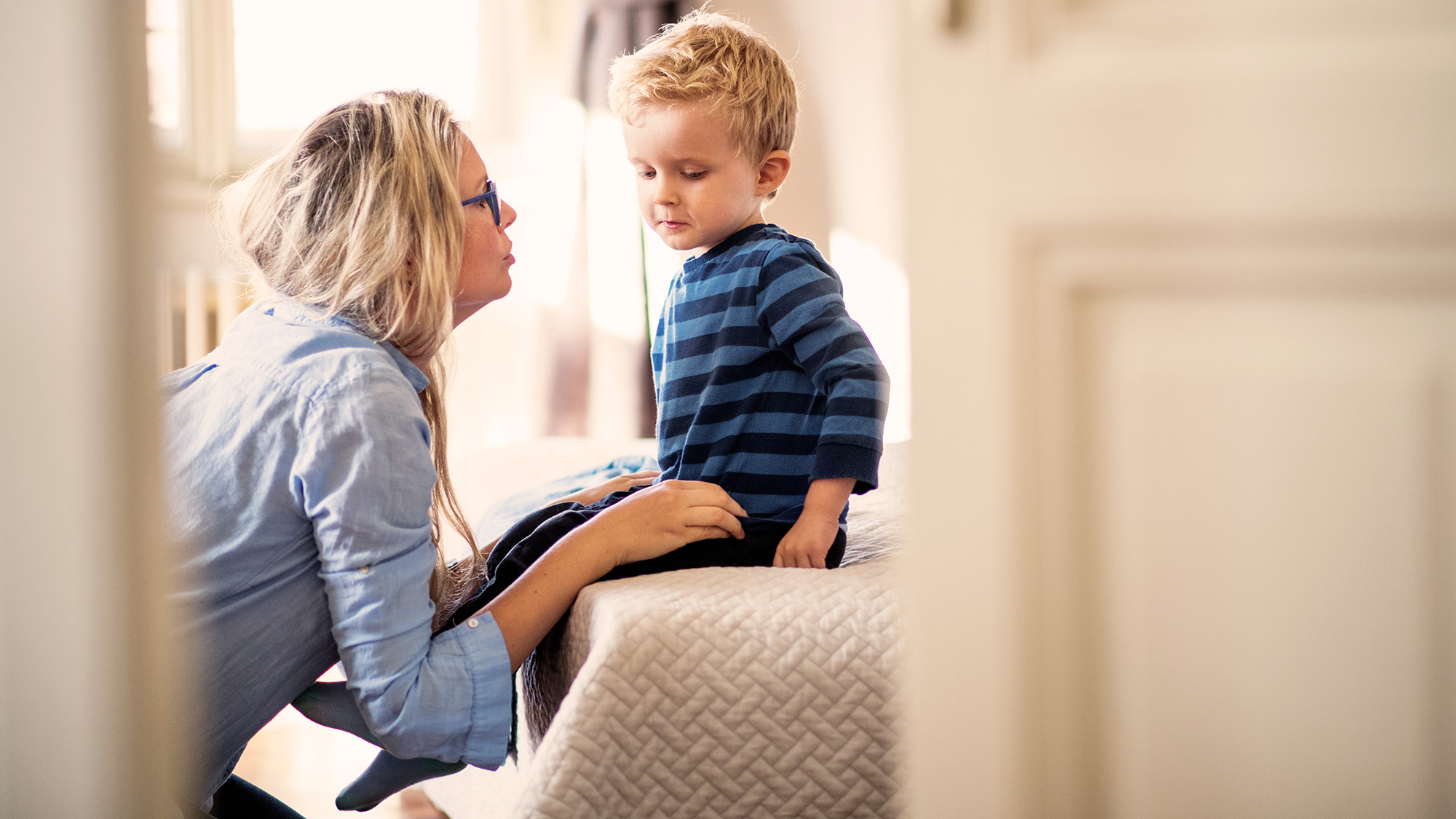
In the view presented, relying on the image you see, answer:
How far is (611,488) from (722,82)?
52 cm

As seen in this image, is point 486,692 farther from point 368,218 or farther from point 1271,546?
point 1271,546

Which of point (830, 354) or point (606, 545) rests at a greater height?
point (830, 354)

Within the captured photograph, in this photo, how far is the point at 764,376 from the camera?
1.19m

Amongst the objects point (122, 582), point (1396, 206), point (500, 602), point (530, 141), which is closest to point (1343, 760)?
point (1396, 206)

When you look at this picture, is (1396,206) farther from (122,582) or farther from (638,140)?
(638,140)

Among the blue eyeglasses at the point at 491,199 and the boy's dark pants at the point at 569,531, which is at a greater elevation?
the blue eyeglasses at the point at 491,199

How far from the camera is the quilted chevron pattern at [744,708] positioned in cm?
82

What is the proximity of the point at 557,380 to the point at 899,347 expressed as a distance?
969 mm

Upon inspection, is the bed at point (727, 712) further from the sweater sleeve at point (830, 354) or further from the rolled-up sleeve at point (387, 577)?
the sweater sleeve at point (830, 354)

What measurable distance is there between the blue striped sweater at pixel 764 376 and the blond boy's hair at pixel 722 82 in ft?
→ 0.50

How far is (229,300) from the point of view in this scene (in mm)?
2648

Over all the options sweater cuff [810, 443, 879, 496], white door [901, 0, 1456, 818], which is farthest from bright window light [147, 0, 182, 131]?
white door [901, 0, 1456, 818]

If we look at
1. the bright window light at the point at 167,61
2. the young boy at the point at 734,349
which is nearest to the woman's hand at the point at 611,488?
the young boy at the point at 734,349

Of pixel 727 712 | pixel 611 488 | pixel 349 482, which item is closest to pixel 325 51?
pixel 611 488
